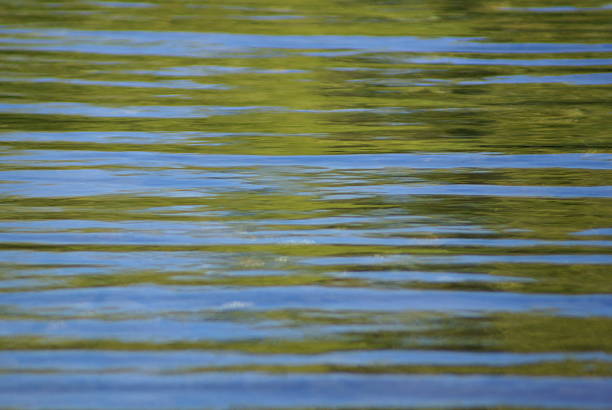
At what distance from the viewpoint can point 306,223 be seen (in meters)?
2.37

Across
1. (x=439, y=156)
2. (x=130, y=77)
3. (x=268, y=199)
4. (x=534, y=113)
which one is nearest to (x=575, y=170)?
(x=439, y=156)

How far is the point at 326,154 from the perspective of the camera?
9.94 ft

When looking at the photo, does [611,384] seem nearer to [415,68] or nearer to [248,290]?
[248,290]

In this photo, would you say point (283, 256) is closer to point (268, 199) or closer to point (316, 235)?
A: point (316, 235)

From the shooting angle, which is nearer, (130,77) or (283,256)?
(283,256)

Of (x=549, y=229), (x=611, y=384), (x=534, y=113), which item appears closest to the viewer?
(x=611, y=384)

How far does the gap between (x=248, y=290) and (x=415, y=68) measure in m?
2.44

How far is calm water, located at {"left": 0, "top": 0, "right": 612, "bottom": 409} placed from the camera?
163 cm

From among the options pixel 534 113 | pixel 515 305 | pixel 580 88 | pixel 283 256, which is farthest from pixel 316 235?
pixel 580 88

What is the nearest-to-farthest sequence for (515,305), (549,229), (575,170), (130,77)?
(515,305)
(549,229)
(575,170)
(130,77)

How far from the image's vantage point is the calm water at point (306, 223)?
1635 millimetres

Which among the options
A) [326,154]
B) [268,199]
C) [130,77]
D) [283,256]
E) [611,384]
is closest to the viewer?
[611,384]

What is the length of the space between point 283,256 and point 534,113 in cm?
165

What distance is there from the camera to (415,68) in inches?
165
